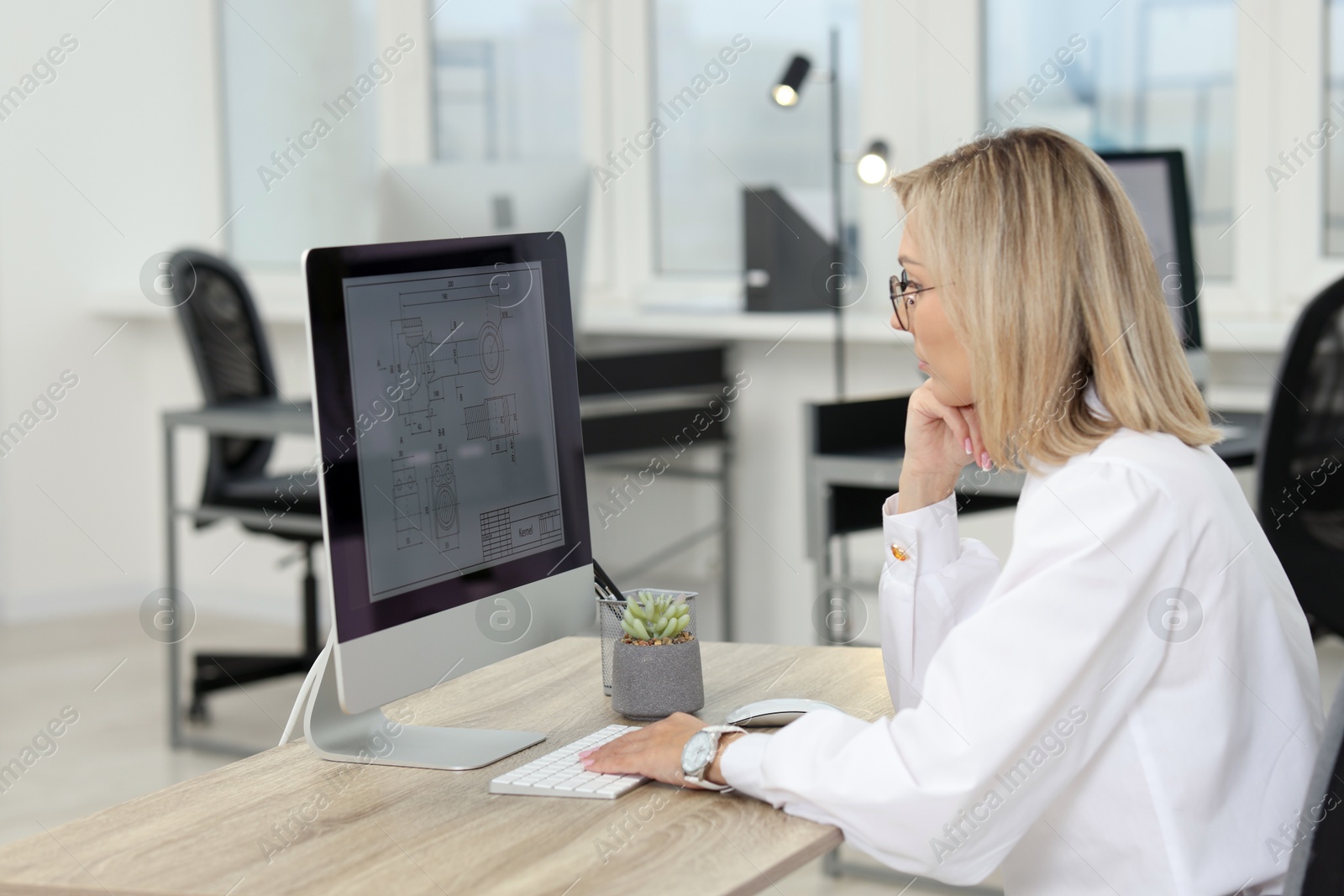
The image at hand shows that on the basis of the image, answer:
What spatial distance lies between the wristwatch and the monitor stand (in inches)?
7.8

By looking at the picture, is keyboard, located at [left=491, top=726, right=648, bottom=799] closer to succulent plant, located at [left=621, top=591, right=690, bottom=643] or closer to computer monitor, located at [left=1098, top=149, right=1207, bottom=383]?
succulent plant, located at [left=621, top=591, right=690, bottom=643]

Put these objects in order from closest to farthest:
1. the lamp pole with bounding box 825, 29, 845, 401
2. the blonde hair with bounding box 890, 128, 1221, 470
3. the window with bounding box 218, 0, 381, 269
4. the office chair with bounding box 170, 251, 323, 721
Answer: the blonde hair with bounding box 890, 128, 1221, 470 < the lamp pole with bounding box 825, 29, 845, 401 < the office chair with bounding box 170, 251, 323, 721 < the window with bounding box 218, 0, 381, 269

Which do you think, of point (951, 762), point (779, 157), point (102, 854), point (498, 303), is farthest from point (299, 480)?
point (951, 762)

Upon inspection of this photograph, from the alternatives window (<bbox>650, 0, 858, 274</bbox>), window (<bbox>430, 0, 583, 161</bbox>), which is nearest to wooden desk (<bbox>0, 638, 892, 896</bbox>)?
window (<bbox>650, 0, 858, 274</bbox>)

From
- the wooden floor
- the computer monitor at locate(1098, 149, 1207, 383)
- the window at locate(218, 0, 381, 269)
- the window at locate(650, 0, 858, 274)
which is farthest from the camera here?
the window at locate(218, 0, 381, 269)

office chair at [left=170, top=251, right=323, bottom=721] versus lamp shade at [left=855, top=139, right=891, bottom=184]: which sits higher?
lamp shade at [left=855, top=139, right=891, bottom=184]

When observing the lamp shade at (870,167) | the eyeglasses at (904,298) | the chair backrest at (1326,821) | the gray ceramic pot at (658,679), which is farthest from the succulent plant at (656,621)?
the lamp shade at (870,167)

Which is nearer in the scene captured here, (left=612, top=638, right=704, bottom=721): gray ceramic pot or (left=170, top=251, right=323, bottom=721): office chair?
(left=612, top=638, right=704, bottom=721): gray ceramic pot

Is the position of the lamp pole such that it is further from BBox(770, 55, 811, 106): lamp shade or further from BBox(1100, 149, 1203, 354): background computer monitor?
BBox(1100, 149, 1203, 354): background computer monitor

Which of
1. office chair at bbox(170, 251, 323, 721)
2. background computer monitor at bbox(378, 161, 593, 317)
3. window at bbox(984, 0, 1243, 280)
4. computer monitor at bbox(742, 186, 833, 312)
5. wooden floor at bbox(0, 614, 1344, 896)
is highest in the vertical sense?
window at bbox(984, 0, 1243, 280)

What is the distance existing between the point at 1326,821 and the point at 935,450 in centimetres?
56

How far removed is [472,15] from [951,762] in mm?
3885

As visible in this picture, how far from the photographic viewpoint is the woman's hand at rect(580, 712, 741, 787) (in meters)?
1.24

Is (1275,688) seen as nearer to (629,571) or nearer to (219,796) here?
(219,796)
